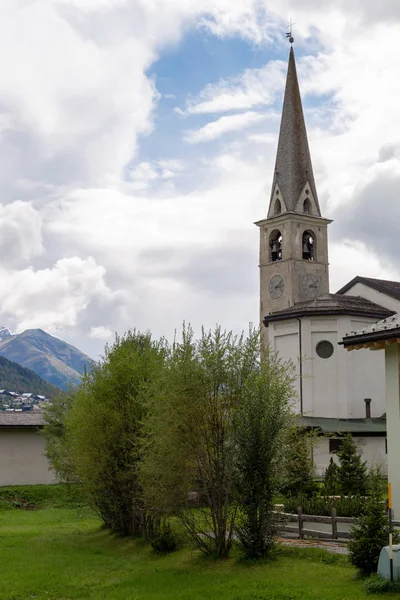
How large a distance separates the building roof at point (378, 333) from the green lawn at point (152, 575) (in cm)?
563

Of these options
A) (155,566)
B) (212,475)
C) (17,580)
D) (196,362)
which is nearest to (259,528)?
(212,475)

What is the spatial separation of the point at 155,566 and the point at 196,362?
17.8ft

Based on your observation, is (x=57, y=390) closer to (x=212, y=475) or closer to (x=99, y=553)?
(x=99, y=553)

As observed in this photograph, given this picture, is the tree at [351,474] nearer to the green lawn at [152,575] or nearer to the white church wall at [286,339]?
the green lawn at [152,575]

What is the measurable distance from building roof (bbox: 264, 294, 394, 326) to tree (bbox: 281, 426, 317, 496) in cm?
2566

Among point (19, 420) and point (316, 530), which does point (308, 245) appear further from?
point (316, 530)

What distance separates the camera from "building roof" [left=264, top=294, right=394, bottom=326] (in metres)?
52.7

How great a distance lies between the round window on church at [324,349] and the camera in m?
53.0

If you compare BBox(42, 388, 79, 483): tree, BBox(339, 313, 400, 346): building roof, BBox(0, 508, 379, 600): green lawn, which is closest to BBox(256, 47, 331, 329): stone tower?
BBox(42, 388, 79, 483): tree

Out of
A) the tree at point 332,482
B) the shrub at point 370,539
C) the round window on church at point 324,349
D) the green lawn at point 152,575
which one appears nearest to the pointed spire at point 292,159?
the round window on church at point 324,349

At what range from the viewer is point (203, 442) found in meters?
20.0

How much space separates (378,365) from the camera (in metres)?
52.9

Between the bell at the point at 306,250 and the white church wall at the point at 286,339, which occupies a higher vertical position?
the bell at the point at 306,250

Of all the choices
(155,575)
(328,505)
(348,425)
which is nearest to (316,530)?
(328,505)
